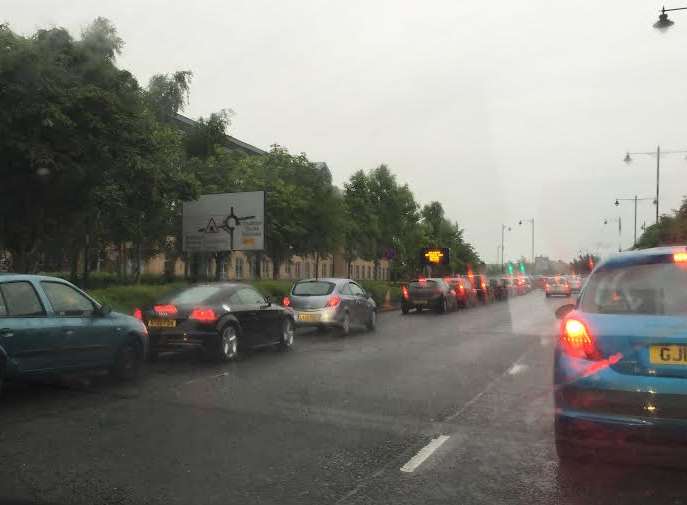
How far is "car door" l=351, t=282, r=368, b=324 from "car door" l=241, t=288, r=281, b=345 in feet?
16.0

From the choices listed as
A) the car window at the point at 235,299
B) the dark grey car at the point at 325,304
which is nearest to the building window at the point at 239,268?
the dark grey car at the point at 325,304

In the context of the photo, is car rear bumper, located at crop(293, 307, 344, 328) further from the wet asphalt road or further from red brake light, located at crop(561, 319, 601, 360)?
red brake light, located at crop(561, 319, 601, 360)

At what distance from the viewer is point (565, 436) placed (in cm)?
500

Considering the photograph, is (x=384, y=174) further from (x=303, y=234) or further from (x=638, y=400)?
(x=638, y=400)

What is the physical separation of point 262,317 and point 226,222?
1510 cm

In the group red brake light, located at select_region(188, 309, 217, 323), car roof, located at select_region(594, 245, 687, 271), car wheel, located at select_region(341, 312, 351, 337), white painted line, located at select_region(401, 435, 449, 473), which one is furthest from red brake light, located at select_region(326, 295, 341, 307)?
car roof, located at select_region(594, 245, 687, 271)

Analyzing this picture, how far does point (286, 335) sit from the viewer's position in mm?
13852

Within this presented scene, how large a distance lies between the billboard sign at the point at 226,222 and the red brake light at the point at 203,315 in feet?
50.6

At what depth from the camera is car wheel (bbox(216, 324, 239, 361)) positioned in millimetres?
11359

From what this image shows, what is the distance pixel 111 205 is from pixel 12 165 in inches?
109

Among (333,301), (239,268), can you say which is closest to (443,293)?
(333,301)

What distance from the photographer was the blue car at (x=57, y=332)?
749 centimetres

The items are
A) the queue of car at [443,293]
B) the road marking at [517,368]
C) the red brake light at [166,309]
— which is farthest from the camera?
the queue of car at [443,293]

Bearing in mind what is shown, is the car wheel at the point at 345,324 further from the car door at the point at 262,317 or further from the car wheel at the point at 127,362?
the car wheel at the point at 127,362
